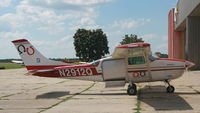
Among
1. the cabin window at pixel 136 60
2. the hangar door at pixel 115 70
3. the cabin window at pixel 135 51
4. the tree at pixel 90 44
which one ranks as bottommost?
the hangar door at pixel 115 70

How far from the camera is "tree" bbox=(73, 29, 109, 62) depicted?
7478 centimetres

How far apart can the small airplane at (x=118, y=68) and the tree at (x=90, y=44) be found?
2381 inches

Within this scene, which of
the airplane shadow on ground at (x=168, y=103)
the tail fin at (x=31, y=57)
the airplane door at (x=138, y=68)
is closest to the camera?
the airplane shadow on ground at (x=168, y=103)

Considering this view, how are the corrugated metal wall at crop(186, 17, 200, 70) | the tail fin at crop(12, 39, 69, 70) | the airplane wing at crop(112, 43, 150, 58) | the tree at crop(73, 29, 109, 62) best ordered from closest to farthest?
the airplane wing at crop(112, 43, 150, 58) < the tail fin at crop(12, 39, 69, 70) < the corrugated metal wall at crop(186, 17, 200, 70) < the tree at crop(73, 29, 109, 62)

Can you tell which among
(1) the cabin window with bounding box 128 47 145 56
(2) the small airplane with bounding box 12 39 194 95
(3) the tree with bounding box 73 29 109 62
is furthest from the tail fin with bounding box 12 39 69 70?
(3) the tree with bounding box 73 29 109 62

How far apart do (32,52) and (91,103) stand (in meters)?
4.83

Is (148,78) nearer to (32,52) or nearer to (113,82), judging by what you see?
(113,82)

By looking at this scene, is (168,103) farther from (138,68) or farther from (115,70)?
(115,70)

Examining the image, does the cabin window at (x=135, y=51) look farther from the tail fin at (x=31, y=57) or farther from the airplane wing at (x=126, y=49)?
the tail fin at (x=31, y=57)

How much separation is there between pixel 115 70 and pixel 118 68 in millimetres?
164

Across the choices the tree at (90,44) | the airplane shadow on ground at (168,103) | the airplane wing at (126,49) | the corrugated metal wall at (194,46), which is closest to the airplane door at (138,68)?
the airplane wing at (126,49)

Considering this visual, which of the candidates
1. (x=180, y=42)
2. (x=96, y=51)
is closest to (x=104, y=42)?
(x=96, y=51)

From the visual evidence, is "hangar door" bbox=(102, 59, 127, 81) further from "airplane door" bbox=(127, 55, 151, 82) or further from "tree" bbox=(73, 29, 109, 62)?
"tree" bbox=(73, 29, 109, 62)

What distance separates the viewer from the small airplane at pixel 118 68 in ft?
39.4
